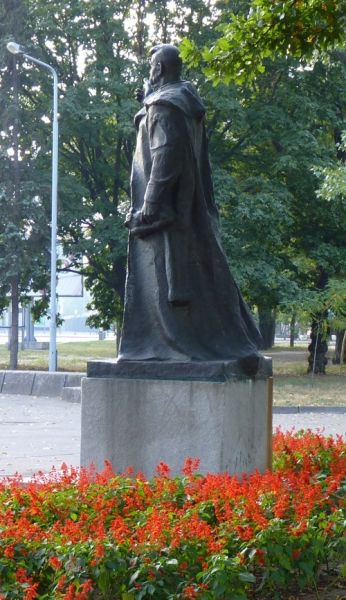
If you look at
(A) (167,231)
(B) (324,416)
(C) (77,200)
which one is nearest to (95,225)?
(C) (77,200)

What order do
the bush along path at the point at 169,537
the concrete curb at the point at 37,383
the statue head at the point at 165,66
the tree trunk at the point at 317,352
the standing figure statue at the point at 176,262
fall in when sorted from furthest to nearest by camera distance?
the tree trunk at the point at 317,352 → the concrete curb at the point at 37,383 → the statue head at the point at 165,66 → the standing figure statue at the point at 176,262 → the bush along path at the point at 169,537

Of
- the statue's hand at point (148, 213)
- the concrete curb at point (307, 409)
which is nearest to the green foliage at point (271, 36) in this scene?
the statue's hand at point (148, 213)

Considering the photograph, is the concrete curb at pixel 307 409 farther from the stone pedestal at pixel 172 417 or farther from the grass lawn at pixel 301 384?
the stone pedestal at pixel 172 417

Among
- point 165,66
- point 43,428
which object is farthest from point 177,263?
point 43,428

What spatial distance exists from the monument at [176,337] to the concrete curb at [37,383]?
1300 cm

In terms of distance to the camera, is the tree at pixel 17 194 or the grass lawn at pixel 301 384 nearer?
the grass lawn at pixel 301 384

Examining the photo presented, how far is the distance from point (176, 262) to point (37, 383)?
14094 millimetres

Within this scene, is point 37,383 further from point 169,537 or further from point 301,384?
point 169,537

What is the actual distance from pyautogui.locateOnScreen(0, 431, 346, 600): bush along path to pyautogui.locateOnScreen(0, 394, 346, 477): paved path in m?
4.68

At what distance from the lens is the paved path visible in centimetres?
1191

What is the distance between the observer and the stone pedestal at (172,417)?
287 inches

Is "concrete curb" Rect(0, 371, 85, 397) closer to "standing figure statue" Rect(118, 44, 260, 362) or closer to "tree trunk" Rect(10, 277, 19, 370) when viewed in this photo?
"tree trunk" Rect(10, 277, 19, 370)

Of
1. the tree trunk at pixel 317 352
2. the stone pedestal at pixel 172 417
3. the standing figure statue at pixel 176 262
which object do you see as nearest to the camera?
the stone pedestal at pixel 172 417

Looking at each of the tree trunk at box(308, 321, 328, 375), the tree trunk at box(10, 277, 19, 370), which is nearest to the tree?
the tree trunk at box(10, 277, 19, 370)
